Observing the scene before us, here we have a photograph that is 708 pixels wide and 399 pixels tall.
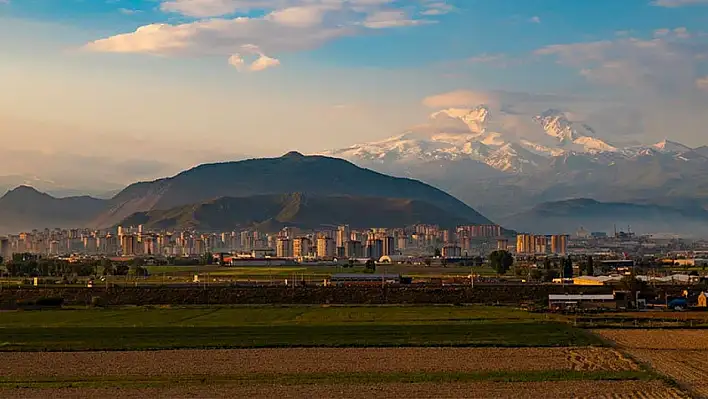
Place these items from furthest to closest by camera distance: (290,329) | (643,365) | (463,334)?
(290,329), (463,334), (643,365)

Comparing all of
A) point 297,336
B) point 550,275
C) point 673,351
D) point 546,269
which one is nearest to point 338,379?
point 297,336

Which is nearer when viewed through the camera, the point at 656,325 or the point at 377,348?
the point at 377,348

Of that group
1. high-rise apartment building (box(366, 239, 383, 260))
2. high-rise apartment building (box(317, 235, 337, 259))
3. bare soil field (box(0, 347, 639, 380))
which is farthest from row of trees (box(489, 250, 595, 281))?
high-rise apartment building (box(317, 235, 337, 259))

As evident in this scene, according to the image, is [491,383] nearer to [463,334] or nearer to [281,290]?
[463,334]

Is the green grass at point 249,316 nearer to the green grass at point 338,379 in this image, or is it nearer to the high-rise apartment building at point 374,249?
the green grass at point 338,379

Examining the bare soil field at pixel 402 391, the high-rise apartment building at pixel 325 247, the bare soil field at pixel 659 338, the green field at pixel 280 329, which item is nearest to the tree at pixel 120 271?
the green field at pixel 280 329

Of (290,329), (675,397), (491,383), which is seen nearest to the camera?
(675,397)

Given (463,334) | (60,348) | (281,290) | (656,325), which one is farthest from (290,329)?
(281,290)

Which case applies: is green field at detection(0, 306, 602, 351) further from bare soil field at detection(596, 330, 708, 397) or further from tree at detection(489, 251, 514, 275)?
tree at detection(489, 251, 514, 275)
